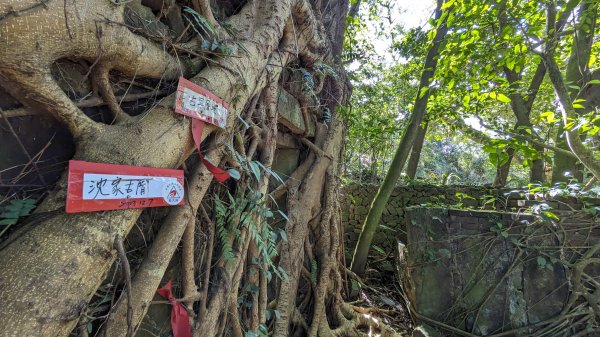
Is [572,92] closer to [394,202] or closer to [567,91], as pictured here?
[567,91]

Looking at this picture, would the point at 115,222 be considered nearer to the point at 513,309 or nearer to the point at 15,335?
the point at 15,335

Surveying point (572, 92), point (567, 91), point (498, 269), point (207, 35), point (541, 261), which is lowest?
point (498, 269)

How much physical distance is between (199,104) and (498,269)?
315 centimetres

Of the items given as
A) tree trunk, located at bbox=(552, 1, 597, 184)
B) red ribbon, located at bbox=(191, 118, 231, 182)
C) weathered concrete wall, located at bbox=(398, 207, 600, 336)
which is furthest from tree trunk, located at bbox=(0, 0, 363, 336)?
tree trunk, located at bbox=(552, 1, 597, 184)

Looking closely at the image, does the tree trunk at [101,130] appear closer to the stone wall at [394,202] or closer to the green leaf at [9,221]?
the green leaf at [9,221]

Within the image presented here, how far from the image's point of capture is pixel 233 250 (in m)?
1.53

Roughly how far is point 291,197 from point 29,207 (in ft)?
5.36

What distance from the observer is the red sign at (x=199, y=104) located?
3.76ft

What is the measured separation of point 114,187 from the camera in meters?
0.89

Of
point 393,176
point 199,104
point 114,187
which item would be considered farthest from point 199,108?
point 393,176

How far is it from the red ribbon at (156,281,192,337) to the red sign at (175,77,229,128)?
0.71 m

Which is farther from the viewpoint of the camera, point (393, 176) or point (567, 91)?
point (393, 176)

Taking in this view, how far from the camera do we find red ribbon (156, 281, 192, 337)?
123cm

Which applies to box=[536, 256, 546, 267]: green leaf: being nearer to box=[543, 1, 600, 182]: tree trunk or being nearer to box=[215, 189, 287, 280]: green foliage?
box=[543, 1, 600, 182]: tree trunk
